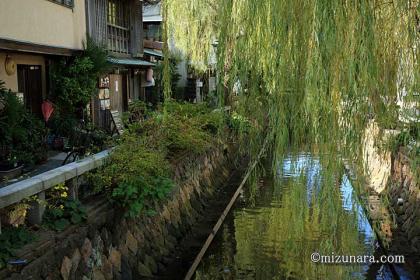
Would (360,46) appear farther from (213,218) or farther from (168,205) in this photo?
(213,218)

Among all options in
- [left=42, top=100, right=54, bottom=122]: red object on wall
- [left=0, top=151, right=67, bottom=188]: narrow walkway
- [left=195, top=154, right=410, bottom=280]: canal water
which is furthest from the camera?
[left=42, top=100, right=54, bottom=122]: red object on wall

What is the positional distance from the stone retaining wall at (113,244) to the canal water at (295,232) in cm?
80

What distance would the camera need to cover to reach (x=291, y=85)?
3373 mm

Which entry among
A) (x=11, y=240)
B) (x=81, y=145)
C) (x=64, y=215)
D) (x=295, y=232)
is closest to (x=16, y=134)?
(x=81, y=145)

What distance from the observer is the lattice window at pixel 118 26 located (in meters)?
16.1

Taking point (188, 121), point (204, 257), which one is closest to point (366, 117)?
point (204, 257)

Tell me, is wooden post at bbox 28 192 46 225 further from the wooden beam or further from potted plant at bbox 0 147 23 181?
the wooden beam

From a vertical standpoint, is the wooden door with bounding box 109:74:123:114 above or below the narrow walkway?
above

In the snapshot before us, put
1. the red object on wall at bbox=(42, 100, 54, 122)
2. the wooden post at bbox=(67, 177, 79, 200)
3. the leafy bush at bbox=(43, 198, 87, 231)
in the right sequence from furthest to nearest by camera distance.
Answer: the red object on wall at bbox=(42, 100, 54, 122) → the wooden post at bbox=(67, 177, 79, 200) → the leafy bush at bbox=(43, 198, 87, 231)

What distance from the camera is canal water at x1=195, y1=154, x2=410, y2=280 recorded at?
3277 millimetres

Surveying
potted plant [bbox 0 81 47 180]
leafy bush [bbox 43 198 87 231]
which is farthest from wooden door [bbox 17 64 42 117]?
leafy bush [bbox 43 198 87 231]

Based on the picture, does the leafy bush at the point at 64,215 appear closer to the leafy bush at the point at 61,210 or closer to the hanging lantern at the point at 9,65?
the leafy bush at the point at 61,210

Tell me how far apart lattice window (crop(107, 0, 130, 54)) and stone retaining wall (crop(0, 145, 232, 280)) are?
730cm

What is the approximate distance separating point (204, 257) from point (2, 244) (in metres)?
4.49
